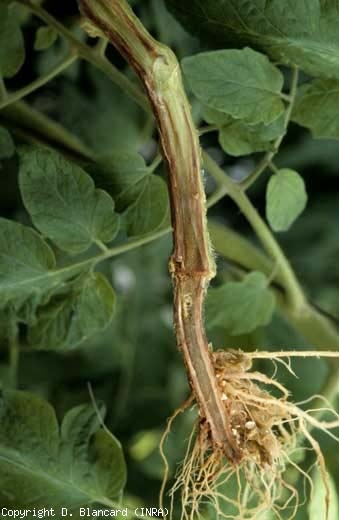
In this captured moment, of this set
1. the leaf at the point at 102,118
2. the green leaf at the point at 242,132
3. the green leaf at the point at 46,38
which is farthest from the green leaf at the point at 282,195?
the leaf at the point at 102,118

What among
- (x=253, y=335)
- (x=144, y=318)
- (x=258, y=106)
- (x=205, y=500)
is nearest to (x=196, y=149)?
(x=258, y=106)

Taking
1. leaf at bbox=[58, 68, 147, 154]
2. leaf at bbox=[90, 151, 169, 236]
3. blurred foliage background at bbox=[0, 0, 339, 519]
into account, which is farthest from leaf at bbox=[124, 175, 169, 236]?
leaf at bbox=[58, 68, 147, 154]

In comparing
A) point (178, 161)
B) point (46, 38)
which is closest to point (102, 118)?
point (46, 38)

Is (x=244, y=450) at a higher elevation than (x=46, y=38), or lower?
lower

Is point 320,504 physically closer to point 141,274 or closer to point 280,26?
point 280,26

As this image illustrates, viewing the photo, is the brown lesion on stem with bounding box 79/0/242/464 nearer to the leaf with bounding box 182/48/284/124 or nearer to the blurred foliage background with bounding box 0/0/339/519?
the leaf with bounding box 182/48/284/124

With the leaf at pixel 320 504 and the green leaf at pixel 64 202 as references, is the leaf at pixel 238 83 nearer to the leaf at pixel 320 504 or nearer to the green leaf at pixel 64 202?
the green leaf at pixel 64 202
